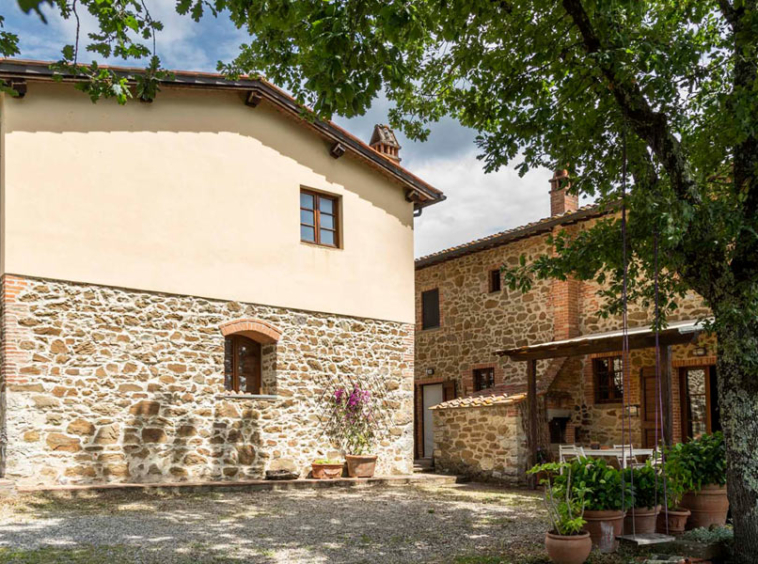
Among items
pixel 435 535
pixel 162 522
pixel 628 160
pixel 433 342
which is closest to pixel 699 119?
pixel 628 160

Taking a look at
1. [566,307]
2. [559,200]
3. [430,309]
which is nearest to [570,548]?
[566,307]

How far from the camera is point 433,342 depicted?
18.5 metres

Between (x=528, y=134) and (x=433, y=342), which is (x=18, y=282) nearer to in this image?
(x=528, y=134)

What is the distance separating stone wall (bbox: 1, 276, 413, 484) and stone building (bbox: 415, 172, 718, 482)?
2340 mm

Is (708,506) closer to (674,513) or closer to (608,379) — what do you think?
(674,513)

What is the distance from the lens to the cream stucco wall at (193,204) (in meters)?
9.95

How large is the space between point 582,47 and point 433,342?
1283 cm

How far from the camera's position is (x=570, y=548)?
552cm

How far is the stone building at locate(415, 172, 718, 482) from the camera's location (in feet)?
43.3

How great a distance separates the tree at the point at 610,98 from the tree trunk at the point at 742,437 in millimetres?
12

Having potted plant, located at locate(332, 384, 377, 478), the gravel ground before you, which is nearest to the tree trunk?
the gravel ground

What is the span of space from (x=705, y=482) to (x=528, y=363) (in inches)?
264

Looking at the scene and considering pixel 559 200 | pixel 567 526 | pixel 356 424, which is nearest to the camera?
pixel 567 526

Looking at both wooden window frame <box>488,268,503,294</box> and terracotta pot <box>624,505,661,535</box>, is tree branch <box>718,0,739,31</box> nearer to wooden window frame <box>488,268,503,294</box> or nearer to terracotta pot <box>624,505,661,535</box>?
terracotta pot <box>624,505,661,535</box>
